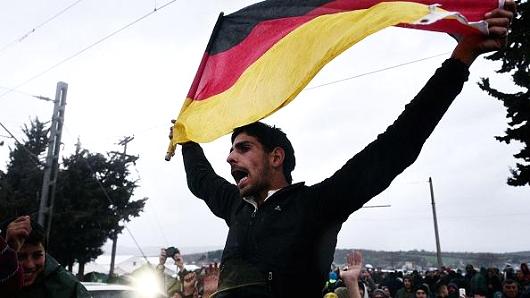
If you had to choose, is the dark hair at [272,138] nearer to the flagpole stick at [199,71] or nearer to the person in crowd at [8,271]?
the flagpole stick at [199,71]

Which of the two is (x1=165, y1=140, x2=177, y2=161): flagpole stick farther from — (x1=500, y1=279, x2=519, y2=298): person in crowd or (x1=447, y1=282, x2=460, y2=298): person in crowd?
(x1=447, y1=282, x2=460, y2=298): person in crowd

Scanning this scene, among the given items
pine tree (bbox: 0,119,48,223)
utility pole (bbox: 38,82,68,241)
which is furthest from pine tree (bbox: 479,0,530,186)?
pine tree (bbox: 0,119,48,223)

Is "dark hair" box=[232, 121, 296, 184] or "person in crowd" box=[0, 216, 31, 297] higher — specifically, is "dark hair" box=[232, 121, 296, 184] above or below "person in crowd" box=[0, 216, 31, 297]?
above

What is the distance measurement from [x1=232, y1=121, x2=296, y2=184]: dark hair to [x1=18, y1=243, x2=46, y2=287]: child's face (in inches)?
62.7

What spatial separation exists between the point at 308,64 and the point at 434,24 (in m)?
0.52

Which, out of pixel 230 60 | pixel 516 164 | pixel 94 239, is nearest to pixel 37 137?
pixel 94 239

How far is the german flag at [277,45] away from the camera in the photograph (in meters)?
1.82

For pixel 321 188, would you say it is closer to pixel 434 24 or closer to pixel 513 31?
pixel 434 24

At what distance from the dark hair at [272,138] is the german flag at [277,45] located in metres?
0.05

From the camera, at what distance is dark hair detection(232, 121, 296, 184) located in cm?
201

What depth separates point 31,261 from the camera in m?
2.83

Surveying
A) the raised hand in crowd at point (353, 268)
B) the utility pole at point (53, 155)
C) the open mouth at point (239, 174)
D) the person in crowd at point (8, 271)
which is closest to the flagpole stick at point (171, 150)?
the open mouth at point (239, 174)

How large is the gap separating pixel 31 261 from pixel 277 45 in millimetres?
1966

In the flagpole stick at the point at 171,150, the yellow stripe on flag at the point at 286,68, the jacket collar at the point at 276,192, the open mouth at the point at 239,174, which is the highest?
the yellow stripe on flag at the point at 286,68
